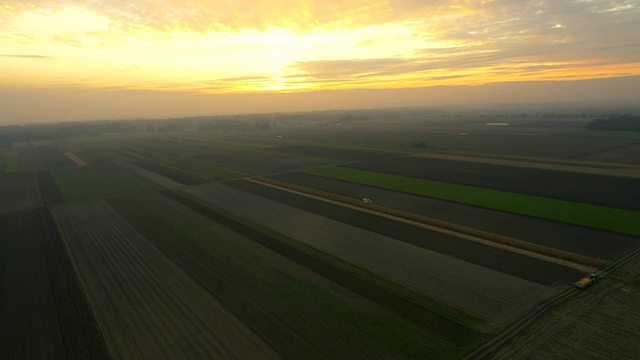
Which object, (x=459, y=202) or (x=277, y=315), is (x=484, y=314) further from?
(x=459, y=202)

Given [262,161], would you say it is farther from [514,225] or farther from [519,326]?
[519,326]

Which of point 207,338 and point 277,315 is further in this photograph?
point 277,315

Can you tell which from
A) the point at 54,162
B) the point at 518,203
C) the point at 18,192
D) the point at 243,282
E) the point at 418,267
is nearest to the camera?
the point at 243,282

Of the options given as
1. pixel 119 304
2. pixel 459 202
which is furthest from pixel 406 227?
pixel 119 304

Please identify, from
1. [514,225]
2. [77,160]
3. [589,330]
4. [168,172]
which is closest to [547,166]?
[514,225]

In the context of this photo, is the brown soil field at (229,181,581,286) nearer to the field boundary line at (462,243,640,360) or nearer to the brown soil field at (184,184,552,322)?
the brown soil field at (184,184,552,322)

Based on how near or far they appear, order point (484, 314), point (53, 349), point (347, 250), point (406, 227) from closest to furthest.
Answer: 1. point (53, 349)
2. point (484, 314)
3. point (347, 250)
4. point (406, 227)
